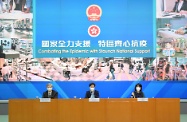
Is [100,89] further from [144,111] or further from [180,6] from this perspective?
[180,6]

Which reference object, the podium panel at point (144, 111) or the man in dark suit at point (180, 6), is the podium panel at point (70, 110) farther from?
the man in dark suit at point (180, 6)

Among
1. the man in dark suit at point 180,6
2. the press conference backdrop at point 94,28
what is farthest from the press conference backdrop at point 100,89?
the man in dark suit at point 180,6

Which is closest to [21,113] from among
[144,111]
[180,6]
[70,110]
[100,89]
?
[70,110]

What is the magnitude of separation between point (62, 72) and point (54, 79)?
269mm

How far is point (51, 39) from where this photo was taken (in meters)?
8.93

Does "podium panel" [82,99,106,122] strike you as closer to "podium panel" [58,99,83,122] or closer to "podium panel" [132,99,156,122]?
"podium panel" [58,99,83,122]

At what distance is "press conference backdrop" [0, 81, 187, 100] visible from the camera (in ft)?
29.4

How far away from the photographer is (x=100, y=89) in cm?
900

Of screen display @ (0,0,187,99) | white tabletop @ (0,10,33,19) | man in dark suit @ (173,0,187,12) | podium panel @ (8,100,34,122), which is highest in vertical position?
man in dark suit @ (173,0,187,12)

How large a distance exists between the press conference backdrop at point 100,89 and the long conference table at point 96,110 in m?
A: 2.55

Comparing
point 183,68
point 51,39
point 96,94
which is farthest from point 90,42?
Result: point 183,68

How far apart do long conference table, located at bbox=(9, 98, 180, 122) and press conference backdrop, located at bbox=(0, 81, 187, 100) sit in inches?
100

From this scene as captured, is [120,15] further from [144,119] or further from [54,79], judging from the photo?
[144,119]

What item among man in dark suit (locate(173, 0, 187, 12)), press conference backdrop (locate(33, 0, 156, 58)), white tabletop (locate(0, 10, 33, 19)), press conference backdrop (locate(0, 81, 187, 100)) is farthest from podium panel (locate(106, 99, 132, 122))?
white tabletop (locate(0, 10, 33, 19))
